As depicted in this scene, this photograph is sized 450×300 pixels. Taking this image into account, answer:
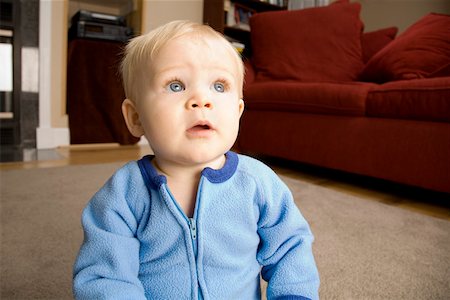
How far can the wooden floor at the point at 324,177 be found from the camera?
1.52 metres

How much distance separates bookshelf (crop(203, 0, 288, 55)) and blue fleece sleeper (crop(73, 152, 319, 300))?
263 centimetres

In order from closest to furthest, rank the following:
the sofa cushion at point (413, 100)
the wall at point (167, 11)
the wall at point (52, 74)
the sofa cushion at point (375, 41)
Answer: the sofa cushion at point (413, 100), the sofa cushion at point (375, 41), the wall at point (52, 74), the wall at point (167, 11)

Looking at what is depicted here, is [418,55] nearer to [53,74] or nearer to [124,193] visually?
[124,193]

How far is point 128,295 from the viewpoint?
460 mm

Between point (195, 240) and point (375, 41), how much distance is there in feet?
7.34

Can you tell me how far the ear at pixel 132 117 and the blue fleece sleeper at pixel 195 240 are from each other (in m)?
0.04

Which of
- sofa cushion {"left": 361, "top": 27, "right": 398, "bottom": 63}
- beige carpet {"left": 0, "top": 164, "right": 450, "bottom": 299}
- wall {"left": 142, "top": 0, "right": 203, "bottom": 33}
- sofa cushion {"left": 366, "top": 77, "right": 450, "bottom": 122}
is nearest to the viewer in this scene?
beige carpet {"left": 0, "top": 164, "right": 450, "bottom": 299}

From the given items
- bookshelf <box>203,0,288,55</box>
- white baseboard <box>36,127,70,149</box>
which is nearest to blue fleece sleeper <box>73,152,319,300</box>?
white baseboard <box>36,127,70,149</box>

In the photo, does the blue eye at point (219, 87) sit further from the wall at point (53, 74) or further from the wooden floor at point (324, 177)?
the wall at point (53, 74)

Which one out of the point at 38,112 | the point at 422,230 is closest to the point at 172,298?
the point at 422,230

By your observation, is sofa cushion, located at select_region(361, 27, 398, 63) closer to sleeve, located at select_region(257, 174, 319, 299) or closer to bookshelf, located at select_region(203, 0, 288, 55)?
bookshelf, located at select_region(203, 0, 288, 55)

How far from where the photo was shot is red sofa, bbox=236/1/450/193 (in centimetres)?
146

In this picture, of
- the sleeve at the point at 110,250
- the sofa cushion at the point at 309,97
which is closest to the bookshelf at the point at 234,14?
the sofa cushion at the point at 309,97

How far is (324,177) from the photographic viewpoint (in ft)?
6.46
